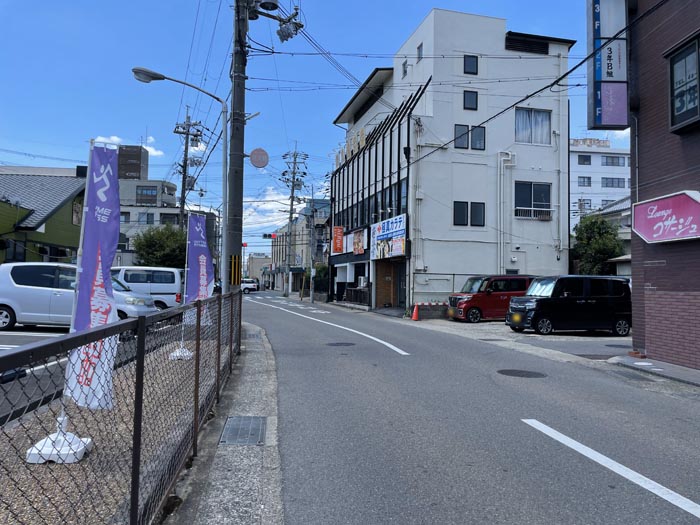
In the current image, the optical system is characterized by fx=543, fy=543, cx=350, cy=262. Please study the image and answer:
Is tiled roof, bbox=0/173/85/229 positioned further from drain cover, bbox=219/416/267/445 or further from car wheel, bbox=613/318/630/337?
car wheel, bbox=613/318/630/337

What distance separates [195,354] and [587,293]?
15.6m

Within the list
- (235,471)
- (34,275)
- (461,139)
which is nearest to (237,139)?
(34,275)

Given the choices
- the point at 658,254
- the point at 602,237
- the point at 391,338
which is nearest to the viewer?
the point at 658,254

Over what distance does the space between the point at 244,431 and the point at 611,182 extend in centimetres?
7625

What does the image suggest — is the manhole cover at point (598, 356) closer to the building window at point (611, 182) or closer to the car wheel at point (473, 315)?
the car wheel at point (473, 315)

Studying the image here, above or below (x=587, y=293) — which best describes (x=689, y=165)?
above

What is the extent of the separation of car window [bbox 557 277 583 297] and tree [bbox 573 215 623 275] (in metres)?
14.5

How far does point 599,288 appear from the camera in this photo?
17859mm

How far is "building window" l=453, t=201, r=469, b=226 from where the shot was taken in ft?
93.9

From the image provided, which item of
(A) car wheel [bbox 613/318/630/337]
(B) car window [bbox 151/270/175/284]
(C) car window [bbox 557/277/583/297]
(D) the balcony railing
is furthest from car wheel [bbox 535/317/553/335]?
(B) car window [bbox 151/270/175/284]

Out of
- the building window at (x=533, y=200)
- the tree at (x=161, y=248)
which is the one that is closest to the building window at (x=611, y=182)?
the building window at (x=533, y=200)

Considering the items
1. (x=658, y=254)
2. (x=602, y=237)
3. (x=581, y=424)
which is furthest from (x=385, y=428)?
(x=602, y=237)

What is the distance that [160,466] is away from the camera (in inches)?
156

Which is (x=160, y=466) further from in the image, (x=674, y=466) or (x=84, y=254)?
(x=674, y=466)
